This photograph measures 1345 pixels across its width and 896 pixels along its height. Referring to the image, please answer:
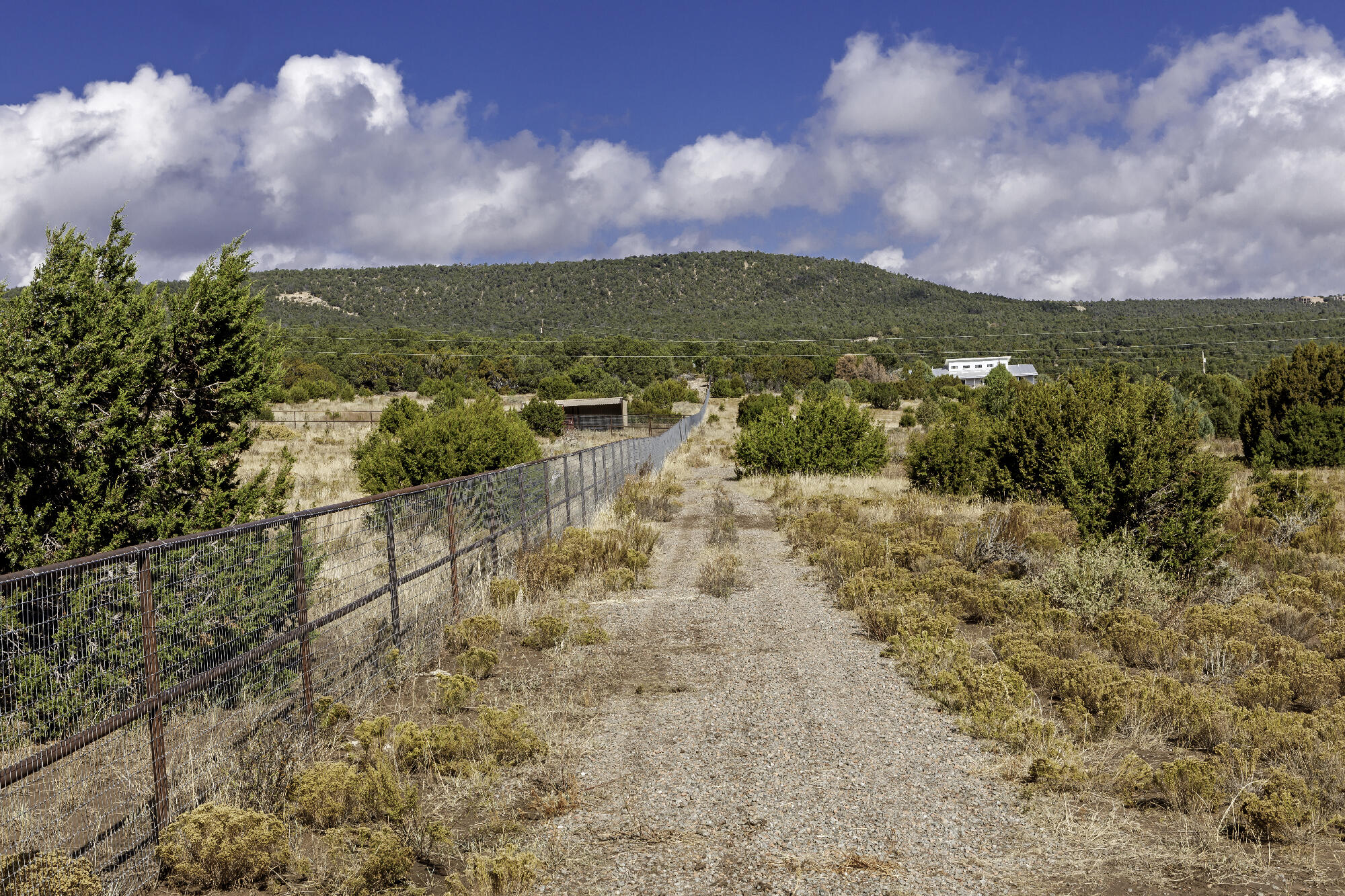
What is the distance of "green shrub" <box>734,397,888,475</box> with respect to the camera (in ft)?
92.3

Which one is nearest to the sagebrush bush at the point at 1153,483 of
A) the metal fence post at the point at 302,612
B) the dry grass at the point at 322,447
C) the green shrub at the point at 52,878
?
the metal fence post at the point at 302,612

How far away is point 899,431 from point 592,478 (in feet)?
108

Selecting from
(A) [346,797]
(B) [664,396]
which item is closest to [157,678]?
(A) [346,797]

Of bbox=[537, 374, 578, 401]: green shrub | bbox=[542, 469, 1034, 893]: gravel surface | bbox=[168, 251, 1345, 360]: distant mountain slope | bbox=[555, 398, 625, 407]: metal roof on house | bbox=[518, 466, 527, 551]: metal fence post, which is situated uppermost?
bbox=[168, 251, 1345, 360]: distant mountain slope

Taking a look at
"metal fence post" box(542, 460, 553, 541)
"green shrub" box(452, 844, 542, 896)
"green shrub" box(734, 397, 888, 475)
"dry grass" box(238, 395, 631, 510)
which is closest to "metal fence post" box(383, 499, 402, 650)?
"green shrub" box(452, 844, 542, 896)

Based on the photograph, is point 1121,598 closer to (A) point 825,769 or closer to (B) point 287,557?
(A) point 825,769

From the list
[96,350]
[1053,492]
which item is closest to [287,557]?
[96,350]

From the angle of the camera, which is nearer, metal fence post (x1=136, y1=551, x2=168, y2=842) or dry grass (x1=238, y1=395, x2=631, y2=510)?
metal fence post (x1=136, y1=551, x2=168, y2=842)

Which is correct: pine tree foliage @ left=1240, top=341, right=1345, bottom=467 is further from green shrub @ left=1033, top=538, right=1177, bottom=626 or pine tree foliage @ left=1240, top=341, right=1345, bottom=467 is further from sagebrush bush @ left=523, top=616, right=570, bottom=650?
sagebrush bush @ left=523, top=616, right=570, bottom=650

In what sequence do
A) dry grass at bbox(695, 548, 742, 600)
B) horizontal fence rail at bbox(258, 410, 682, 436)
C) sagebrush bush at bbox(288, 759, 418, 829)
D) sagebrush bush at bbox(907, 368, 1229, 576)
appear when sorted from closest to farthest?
sagebrush bush at bbox(288, 759, 418, 829) < sagebrush bush at bbox(907, 368, 1229, 576) < dry grass at bbox(695, 548, 742, 600) < horizontal fence rail at bbox(258, 410, 682, 436)

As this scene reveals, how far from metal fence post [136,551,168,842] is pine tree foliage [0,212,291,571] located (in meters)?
2.26

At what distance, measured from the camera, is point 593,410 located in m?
53.1

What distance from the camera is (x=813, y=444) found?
2842 centimetres

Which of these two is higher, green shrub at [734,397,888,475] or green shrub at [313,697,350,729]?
green shrub at [734,397,888,475]
